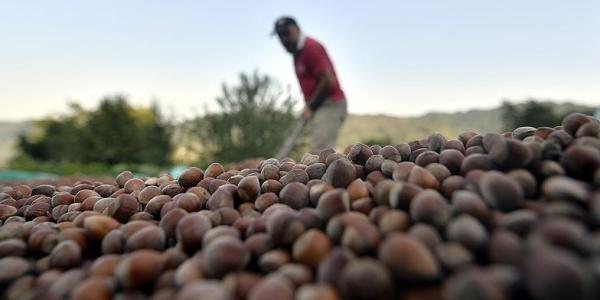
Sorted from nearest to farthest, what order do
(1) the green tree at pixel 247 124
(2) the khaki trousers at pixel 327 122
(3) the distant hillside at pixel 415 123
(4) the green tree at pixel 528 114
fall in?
(2) the khaki trousers at pixel 327 122 → (1) the green tree at pixel 247 124 → (4) the green tree at pixel 528 114 → (3) the distant hillside at pixel 415 123

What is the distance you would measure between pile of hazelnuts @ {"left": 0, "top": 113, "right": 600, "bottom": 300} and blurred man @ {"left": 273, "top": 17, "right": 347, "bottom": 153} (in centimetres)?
355

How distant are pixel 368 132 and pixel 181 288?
3350cm

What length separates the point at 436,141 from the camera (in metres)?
1.42

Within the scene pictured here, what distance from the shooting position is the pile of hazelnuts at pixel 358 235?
0.70 m

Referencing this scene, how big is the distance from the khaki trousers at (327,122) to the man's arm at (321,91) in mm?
126

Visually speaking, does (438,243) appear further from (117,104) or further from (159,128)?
(117,104)

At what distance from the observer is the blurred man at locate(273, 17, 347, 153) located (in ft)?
15.9

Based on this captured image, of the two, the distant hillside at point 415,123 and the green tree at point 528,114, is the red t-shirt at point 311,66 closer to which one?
the green tree at point 528,114

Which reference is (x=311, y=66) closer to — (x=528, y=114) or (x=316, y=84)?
(x=316, y=84)

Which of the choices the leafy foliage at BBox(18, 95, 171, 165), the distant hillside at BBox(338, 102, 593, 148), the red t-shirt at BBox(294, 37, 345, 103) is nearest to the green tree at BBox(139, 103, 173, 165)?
the leafy foliage at BBox(18, 95, 171, 165)

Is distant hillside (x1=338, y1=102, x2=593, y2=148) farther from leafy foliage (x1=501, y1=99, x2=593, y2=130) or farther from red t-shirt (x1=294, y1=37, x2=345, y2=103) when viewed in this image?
red t-shirt (x1=294, y1=37, x2=345, y2=103)

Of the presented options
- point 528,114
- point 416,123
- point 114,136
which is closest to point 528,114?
point 528,114

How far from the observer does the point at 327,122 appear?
16.6ft

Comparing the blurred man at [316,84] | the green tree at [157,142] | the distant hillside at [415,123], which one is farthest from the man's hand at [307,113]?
the distant hillside at [415,123]
